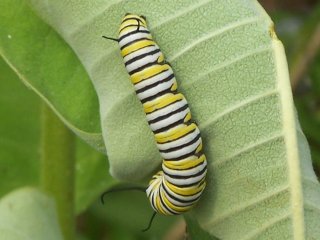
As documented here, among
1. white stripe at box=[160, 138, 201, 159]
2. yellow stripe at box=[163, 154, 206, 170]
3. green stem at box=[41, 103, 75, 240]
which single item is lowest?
green stem at box=[41, 103, 75, 240]

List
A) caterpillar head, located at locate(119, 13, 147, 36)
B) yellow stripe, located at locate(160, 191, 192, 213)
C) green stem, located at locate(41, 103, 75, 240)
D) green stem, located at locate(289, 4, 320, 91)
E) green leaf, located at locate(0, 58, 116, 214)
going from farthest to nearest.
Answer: green stem, located at locate(289, 4, 320, 91)
green leaf, located at locate(0, 58, 116, 214)
green stem, located at locate(41, 103, 75, 240)
yellow stripe, located at locate(160, 191, 192, 213)
caterpillar head, located at locate(119, 13, 147, 36)

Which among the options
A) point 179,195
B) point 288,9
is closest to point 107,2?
point 179,195

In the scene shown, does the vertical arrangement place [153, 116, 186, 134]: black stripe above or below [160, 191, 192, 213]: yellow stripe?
above

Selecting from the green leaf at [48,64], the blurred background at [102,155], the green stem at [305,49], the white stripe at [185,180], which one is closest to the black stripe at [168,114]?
the white stripe at [185,180]

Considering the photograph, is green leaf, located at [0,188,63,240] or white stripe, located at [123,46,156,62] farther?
green leaf, located at [0,188,63,240]

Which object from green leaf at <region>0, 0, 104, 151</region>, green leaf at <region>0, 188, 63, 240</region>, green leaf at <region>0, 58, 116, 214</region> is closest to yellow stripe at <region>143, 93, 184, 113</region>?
green leaf at <region>0, 0, 104, 151</region>

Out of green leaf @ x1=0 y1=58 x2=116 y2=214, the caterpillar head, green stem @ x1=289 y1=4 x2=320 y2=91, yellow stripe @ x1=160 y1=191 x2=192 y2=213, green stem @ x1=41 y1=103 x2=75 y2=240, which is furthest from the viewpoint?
green stem @ x1=289 y1=4 x2=320 y2=91

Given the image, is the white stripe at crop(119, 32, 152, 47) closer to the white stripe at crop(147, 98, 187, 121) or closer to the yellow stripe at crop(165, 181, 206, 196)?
the white stripe at crop(147, 98, 187, 121)

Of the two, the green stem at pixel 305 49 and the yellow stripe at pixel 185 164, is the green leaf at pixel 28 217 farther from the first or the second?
the green stem at pixel 305 49
